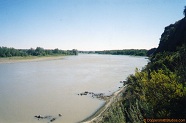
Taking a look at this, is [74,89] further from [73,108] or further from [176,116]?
[176,116]

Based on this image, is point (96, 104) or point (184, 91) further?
point (96, 104)

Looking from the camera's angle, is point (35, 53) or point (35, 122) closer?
point (35, 122)

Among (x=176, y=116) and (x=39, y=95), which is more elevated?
(x=176, y=116)

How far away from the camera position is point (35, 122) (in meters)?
16.8

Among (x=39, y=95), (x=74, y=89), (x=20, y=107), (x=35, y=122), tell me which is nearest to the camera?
(x=35, y=122)

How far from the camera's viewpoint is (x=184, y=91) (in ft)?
18.9

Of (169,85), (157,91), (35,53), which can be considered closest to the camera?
(169,85)

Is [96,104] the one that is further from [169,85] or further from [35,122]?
[169,85]

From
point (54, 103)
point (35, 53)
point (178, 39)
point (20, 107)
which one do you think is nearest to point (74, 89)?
point (54, 103)

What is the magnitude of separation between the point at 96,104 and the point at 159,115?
16951 mm

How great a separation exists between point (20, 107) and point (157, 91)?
16890 mm

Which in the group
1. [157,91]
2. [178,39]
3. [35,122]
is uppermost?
[178,39]

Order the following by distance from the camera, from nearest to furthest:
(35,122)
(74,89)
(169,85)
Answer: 1. (169,85)
2. (35,122)
3. (74,89)

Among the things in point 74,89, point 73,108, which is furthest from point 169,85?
point 74,89
